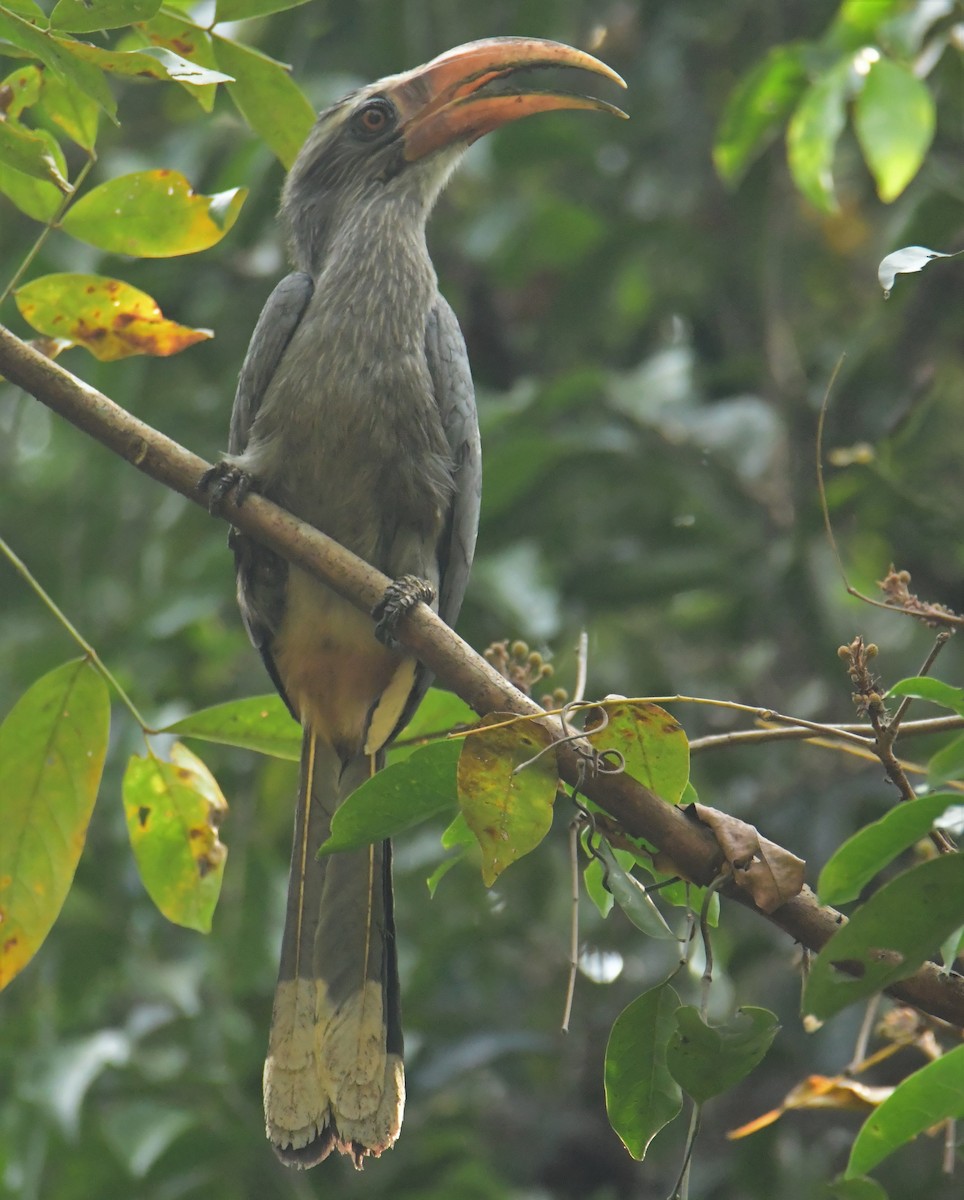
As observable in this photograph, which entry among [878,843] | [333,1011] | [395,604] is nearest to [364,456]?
[395,604]

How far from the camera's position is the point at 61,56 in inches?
76.3

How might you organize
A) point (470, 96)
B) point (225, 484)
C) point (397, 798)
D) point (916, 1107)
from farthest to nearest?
1. point (470, 96)
2. point (225, 484)
3. point (397, 798)
4. point (916, 1107)

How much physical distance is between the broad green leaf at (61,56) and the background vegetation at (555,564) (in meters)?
1.74

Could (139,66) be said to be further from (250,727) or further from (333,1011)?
(333,1011)

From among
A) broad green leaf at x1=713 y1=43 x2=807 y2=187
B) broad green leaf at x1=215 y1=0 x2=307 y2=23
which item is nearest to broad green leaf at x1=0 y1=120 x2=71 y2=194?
broad green leaf at x1=215 y1=0 x2=307 y2=23

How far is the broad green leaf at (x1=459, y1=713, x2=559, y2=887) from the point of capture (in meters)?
1.76

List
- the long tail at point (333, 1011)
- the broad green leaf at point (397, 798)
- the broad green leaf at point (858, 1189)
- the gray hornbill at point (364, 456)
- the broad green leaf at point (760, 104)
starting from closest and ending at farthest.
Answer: the broad green leaf at point (858, 1189)
the broad green leaf at point (397, 798)
the long tail at point (333, 1011)
the gray hornbill at point (364, 456)
the broad green leaf at point (760, 104)

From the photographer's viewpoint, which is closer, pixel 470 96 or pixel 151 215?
pixel 151 215

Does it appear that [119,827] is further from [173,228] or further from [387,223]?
[173,228]

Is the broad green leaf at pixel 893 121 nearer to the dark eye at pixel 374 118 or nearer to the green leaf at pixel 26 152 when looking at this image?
the dark eye at pixel 374 118

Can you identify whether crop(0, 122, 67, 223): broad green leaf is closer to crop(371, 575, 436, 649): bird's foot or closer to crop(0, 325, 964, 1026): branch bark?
crop(0, 325, 964, 1026): branch bark

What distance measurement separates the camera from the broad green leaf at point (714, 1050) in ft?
5.30

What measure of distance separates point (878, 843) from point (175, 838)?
117cm

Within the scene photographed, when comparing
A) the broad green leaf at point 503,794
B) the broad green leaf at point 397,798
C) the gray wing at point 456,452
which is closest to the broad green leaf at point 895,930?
the broad green leaf at point 503,794
